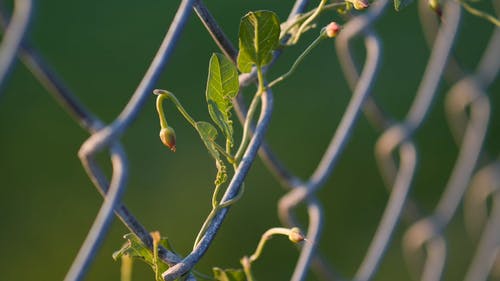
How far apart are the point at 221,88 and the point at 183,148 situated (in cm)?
185

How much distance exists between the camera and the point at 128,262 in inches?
27.0

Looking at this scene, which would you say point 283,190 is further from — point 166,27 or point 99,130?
point 99,130

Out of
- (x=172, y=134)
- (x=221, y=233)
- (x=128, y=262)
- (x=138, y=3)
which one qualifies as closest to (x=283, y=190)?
(x=221, y=233)

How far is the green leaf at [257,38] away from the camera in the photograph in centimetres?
58

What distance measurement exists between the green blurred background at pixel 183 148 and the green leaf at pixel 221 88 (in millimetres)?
1219

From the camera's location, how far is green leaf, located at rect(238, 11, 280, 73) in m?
0.58

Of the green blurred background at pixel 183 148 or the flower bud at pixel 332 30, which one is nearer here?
the flower bud at pixel 332 30

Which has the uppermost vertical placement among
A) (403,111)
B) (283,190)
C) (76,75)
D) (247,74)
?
(247,74)

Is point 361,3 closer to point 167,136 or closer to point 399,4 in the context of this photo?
point 399,4

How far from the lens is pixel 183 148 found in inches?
95.4

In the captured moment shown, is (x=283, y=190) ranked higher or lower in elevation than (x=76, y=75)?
lower

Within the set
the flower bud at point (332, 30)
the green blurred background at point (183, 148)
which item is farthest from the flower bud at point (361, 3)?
the green blurred background at point (183, 148)

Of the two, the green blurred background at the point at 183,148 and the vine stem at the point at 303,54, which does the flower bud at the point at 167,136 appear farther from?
the green blurred background at the point at 183,148

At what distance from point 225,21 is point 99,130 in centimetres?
246
